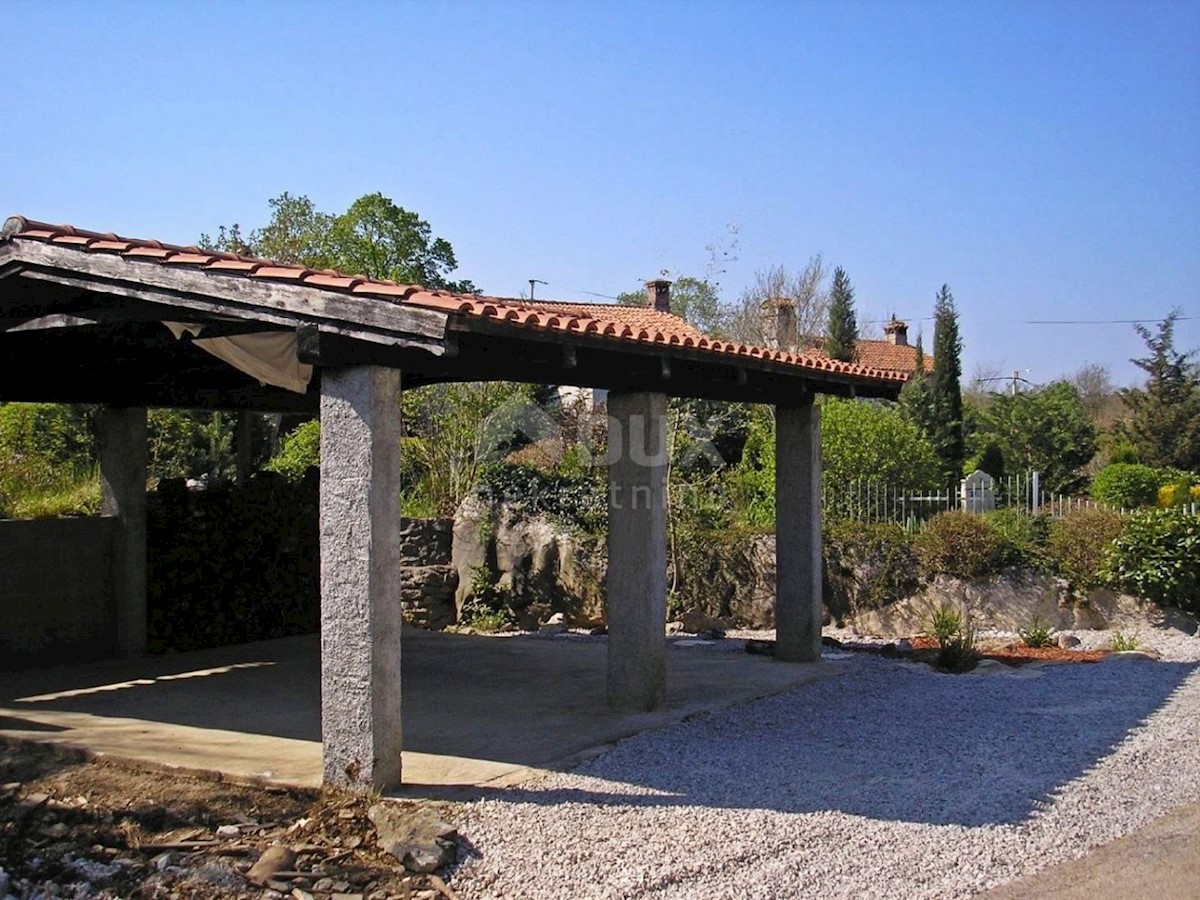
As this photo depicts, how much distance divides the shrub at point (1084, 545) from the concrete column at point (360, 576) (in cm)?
901

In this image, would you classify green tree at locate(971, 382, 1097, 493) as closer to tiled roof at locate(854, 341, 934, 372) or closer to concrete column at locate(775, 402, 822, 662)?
tiled roof at locate(854, 341, 934, 372)

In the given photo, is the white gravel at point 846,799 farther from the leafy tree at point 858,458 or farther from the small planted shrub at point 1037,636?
the leafy tree at point 858,458

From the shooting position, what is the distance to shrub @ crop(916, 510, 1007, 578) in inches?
501

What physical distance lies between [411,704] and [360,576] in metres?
2.94

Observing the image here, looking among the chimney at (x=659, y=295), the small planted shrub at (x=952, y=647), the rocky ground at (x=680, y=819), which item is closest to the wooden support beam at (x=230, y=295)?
the rocky ground at (x=680, y=819)

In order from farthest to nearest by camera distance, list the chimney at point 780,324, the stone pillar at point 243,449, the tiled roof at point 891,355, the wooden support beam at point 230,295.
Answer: the tiled roof at point 891,355
the chimney at point 780,324
the stone pillar at point 243,449
the wooden support beam at point 230,295

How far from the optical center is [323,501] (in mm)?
5930

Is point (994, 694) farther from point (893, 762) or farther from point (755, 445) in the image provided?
point (755, 445)

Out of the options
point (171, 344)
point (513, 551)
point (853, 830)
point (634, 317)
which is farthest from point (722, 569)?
point (634, 317)

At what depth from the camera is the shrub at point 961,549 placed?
1273 centimetres

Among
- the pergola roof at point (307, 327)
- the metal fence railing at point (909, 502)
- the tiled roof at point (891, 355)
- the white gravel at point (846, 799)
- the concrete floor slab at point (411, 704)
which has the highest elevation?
the tiled roof at point (891, 355)

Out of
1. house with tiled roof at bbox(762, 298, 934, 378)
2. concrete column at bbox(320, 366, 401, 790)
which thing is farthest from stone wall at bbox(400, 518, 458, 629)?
house with tiled roof at bbox(762, 298, 934, 378)

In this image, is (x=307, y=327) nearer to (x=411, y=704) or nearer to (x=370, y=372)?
(x=370, y=372)

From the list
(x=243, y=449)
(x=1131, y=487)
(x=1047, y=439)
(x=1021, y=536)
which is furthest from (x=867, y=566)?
(x=1047, y=439)
